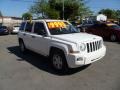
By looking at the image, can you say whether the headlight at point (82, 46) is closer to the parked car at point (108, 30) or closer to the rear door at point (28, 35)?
the rear door at point (28, 35)

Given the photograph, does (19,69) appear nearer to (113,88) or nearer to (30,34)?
(30,34)

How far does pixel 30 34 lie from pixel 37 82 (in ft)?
11.1

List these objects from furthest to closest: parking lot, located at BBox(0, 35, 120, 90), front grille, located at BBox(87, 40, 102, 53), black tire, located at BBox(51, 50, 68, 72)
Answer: black tire, located at BBox(51, 50, 68, 72) → front grille, located at BBox(87, 40, 102, 53) → parking lot, located at BBox(0, 35, 120, 90)

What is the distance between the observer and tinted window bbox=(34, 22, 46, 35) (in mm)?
8367

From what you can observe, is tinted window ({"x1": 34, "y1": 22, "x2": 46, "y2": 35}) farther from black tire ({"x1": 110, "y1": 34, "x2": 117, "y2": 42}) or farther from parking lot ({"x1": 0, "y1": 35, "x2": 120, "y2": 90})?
black tire ({"x1": 110, "y1": 34, "x2": 117, "y2": 42})

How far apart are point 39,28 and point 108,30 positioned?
31.1 feet

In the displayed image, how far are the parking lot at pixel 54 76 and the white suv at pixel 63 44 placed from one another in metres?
0.47

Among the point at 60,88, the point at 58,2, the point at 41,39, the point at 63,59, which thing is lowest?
the point at 60,88

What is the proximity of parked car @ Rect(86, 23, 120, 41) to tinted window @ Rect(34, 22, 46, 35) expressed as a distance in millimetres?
8700

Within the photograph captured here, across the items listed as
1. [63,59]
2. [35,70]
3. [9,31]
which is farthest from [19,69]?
[9,31]

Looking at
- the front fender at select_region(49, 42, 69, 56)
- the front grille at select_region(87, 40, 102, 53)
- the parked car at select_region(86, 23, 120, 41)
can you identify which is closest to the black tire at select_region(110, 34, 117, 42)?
the parked car at select_region(86, 23, 120, 41)

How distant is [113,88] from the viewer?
19.4 ft

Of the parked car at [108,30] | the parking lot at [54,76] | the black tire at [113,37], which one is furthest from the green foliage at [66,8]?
the parking lot at [54,76]

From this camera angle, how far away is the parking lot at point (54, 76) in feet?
20.2
